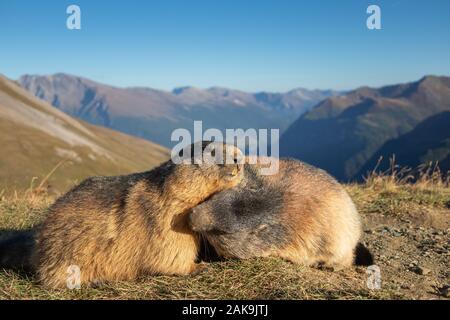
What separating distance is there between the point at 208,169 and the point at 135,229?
1.41 metres

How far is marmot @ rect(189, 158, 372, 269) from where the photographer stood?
6.13 m

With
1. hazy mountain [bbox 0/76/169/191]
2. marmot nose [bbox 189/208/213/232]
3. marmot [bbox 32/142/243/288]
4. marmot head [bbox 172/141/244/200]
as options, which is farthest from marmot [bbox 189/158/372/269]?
hazy mountain [bbox 0/76/169/191]

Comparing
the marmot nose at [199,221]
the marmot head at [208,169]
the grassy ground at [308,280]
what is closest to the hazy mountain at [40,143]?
the grassy ground at [308,280]

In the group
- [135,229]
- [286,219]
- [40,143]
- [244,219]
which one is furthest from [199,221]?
[40,143]

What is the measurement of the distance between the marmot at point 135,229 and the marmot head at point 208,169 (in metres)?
0.01

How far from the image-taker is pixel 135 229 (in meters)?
6.44

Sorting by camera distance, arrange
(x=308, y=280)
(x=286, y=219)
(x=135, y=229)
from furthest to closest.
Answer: (x=286, y=219)
(x=135, y=229)
(x=308, y=280)

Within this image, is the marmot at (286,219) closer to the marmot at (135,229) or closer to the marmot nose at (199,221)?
the marmot nose at (199,221)

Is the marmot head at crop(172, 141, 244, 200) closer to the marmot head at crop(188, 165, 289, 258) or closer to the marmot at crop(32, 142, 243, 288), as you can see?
the marmot at crop(32, 142, 243, 288)

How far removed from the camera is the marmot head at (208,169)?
Answer: 622cm

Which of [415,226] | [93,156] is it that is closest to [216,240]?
[415,226]

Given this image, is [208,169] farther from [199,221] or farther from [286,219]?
[286,219]

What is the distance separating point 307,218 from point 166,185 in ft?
7.35

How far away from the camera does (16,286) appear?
20.9 feet
